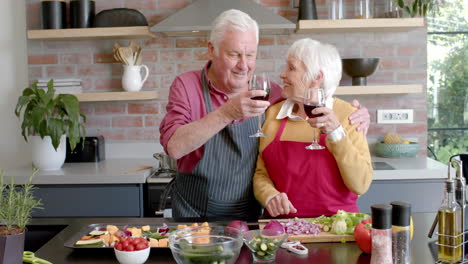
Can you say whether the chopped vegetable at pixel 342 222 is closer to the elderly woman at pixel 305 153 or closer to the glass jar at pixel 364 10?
the elderly woman at pixel 305 153

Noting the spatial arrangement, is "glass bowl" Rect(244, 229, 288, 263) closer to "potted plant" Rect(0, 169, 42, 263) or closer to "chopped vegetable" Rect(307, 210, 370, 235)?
"chopped vegetable" Rect(307, 210, 370, 235)

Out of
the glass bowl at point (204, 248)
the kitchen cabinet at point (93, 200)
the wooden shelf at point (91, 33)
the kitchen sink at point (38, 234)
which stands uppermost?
the wooden shelf at point (91, 33)

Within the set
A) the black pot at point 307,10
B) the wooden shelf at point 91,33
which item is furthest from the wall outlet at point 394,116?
the wooden shelf at point 91,33

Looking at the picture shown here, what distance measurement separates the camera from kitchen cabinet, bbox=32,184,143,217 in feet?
10.9

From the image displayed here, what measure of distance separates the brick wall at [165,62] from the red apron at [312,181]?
1.84 m

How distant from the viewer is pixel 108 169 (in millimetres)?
3496

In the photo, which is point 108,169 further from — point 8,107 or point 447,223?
point 447,223

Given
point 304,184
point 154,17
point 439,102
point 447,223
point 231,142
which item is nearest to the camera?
point 447,223

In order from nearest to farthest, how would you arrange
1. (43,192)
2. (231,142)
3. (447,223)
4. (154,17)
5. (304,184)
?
1. (447,223)
2. (304,184)
3. (231,142)
4. (43,192)
5. (154,17)

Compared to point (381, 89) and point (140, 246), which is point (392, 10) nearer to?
point (381, 89)

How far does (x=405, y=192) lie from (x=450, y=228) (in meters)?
1.87

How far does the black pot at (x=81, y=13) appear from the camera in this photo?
3846 mm

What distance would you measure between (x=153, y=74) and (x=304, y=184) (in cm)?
213

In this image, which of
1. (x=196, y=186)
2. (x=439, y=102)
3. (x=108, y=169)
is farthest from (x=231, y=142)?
(x=439, y=102)
